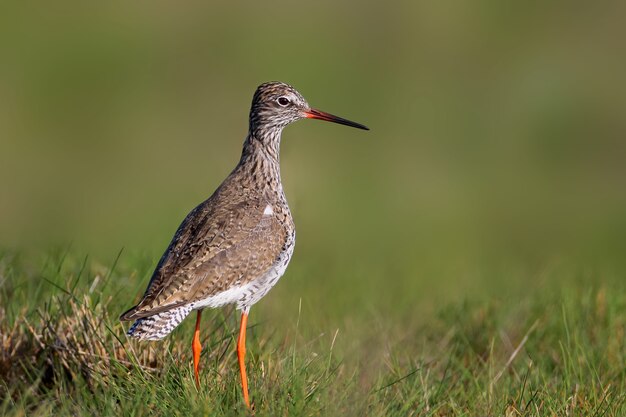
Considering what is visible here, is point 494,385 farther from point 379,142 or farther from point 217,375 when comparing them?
point 379,142

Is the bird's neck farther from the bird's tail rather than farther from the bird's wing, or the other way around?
the bird's tail

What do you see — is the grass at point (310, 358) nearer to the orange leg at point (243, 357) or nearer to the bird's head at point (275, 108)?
the orange leg at point (243, 357)

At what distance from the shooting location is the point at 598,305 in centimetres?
773

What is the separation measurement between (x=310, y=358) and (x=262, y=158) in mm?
1553

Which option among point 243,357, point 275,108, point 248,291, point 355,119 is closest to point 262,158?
point 275,108

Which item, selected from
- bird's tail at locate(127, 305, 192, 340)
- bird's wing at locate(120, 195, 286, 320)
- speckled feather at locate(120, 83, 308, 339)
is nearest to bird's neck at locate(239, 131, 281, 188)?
speckled feather at locate(120, 83, 308, 339)

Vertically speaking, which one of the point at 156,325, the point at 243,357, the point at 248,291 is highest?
the point at 248,291

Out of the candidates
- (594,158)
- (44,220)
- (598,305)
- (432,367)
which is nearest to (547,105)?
(594,158)

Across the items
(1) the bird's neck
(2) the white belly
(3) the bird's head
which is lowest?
(2) the white belly

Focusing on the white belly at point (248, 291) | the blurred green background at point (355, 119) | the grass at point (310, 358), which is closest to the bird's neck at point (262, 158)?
the white belly at point (248, 291)

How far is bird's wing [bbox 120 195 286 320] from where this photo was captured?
6023mm

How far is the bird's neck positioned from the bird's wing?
0.95 ft

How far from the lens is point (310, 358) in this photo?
19.3ft

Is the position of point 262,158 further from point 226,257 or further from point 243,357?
point 243,357
